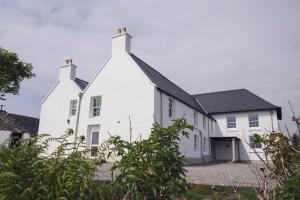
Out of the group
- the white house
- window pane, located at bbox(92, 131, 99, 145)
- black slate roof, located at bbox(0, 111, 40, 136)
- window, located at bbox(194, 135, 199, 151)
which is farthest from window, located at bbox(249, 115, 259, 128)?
black slate roof, located at bbox(0, 111, 40, 136)

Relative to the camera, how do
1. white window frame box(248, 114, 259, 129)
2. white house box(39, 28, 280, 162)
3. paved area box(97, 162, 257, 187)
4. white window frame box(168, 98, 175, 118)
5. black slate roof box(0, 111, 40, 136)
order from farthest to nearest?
white window frame box(248, 114, 259, 129) < black slate roof box(0, 111, 40, 136) < white window frame box(168, 98, 175, 118) < white house box(39, 28, 280, 162) < paved area box(97, 162, 257, 187)

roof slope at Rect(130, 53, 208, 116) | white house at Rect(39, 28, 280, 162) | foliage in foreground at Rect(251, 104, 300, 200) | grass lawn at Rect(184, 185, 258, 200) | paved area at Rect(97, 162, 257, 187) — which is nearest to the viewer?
foliage in foreground at Rect(251, 104, 300, 200)

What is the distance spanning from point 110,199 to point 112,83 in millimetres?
17325

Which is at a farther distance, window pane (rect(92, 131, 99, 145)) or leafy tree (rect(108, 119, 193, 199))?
window pane (rect(92, 131, 99, 145))

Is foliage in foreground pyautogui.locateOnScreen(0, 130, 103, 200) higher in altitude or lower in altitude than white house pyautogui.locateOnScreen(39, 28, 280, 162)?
lower

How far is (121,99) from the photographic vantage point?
18.8 meters

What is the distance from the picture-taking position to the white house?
1770cm

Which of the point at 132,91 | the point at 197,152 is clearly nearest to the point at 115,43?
the point at 132,91

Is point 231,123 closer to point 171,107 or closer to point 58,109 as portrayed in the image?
point 171,107

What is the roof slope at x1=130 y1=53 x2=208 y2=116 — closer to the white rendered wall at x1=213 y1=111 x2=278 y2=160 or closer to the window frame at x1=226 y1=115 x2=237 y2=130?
the white rendered wall at x1=213 y1=111 x2=278 y2=160

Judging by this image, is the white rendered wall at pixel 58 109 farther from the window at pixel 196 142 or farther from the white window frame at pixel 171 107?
the window at pixel 196 142

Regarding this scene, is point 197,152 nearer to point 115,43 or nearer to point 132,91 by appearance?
point 132,91

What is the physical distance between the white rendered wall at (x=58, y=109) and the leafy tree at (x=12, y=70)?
3265mm

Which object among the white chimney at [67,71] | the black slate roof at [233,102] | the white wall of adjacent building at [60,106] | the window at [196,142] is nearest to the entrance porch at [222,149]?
the black slate roof at [233,102]
